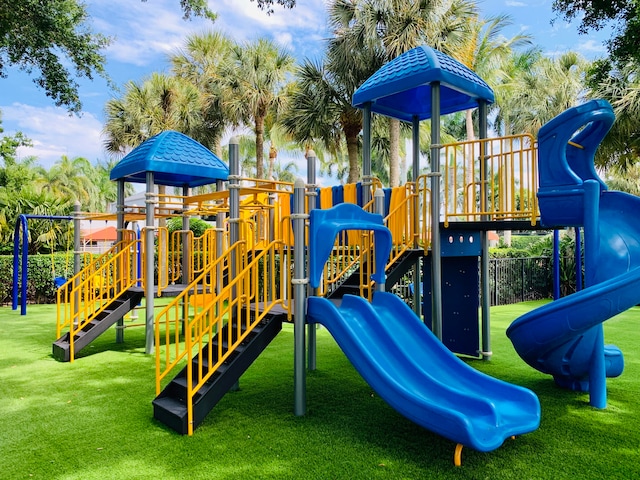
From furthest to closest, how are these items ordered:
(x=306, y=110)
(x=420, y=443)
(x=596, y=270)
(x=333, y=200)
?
(x=306, y=110) → (x=333, y=200) → (x=596, y=270) → (x=420, y=443)

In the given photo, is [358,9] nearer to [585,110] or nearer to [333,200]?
[333,200]

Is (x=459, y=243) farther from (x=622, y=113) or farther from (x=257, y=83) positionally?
(x=257, y=83)

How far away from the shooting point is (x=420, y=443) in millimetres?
4574

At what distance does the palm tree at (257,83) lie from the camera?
2164 centimetres

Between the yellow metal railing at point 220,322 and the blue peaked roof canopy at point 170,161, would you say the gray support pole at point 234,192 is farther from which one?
the blue peaked roof canopy at point 170,161

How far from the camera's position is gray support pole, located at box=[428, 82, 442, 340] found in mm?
6738

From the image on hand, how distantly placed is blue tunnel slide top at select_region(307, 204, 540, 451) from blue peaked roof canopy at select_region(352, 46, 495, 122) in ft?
7.89

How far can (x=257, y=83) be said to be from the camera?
21.6 meters

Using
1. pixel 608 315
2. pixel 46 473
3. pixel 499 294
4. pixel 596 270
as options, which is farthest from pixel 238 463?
pixel 499 294

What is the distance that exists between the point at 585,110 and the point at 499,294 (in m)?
11.4

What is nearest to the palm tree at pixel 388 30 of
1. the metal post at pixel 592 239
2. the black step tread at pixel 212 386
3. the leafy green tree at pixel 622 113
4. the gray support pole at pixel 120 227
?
the leafy green tree at pixel 622 113

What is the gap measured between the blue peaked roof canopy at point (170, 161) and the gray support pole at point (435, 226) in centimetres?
444

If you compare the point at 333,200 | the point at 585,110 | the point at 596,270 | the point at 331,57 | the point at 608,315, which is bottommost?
the point at 608,315

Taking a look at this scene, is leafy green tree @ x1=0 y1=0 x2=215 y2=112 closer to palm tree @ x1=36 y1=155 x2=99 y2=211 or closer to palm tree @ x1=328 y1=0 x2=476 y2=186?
palm tree @ x1=328 y1=0 x2=476 y2=186
